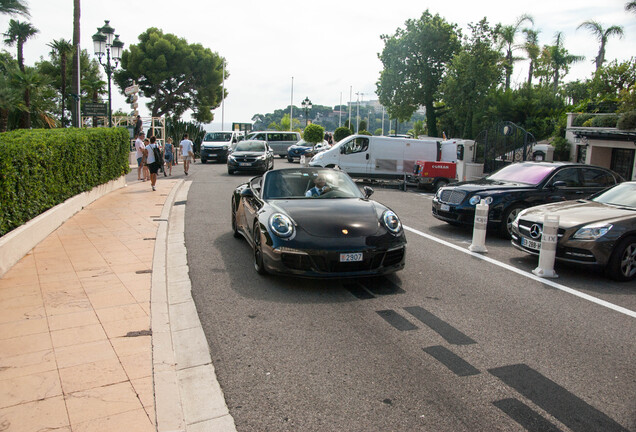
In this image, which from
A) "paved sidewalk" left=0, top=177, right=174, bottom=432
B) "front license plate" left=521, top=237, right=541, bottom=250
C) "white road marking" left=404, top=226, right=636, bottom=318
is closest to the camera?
"paved sidewalk" left=0, top=177, right=174, bottom=432

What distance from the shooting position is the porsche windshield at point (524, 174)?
1121 cm

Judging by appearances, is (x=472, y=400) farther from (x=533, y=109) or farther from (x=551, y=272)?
(x=533, y=109)

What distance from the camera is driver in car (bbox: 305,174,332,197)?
7.99 m

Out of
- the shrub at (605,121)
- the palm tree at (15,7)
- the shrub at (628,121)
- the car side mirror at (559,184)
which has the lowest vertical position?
the car side mirror at (559,184)

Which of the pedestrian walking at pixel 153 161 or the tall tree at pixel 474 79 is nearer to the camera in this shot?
the pedestrian walking at pixel 153 161

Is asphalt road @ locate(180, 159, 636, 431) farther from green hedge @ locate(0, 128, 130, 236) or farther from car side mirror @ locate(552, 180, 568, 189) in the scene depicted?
car side mirror @ locate(552, 180, 568, 189)

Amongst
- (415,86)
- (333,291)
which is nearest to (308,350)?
(333,291)

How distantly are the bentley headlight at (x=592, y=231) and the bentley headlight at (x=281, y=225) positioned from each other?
414cm

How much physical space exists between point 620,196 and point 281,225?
5789 mm

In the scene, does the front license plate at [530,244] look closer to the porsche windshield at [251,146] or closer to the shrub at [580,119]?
the shrub at [580,119]

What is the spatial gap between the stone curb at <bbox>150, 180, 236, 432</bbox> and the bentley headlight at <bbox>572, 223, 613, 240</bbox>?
5430 millimetres

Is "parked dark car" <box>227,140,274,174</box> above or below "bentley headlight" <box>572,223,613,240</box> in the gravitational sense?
above

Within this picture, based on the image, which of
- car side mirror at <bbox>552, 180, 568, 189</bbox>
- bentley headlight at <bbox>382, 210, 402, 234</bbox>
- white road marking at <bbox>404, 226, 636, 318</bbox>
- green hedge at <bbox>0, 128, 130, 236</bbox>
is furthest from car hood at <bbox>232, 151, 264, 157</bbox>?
bentley headlight at <bbox>382, 210, 402, 234</bbox>

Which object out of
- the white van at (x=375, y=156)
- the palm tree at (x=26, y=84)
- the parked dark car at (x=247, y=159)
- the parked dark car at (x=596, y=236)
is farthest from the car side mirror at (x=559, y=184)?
the palm tree at (x=26, y=84)
